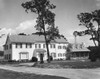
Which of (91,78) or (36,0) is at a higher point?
(36,0)

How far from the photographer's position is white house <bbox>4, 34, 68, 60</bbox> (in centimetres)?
5275

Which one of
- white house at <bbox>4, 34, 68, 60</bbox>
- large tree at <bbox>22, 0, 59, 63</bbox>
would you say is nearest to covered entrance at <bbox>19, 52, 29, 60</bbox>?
white house at <bbox>4, 34, 68, 60</bbox>

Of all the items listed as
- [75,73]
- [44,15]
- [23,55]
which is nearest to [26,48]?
[23,55]

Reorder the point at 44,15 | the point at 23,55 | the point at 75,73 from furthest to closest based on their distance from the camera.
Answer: the point at 23,55
the point at 44,15
the point at 75,73

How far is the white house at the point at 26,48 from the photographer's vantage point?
173ft

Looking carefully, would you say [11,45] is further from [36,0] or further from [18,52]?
[36,0]

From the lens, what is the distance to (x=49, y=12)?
126 feet

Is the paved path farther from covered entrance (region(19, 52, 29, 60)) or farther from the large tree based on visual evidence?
covered entrance (region(19, 52, 29, 60))

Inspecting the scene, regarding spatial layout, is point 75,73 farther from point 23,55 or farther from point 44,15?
point 23,55

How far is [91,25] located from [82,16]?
356 centimetres

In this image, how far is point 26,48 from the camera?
5481cm

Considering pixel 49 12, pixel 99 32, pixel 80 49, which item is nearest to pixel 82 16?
→ pixel 99 32

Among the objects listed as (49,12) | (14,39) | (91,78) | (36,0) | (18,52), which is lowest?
Result: (91,78)

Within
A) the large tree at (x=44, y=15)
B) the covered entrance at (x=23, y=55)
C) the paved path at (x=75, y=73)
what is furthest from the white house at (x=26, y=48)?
the paved path at (x=75, y=73)
